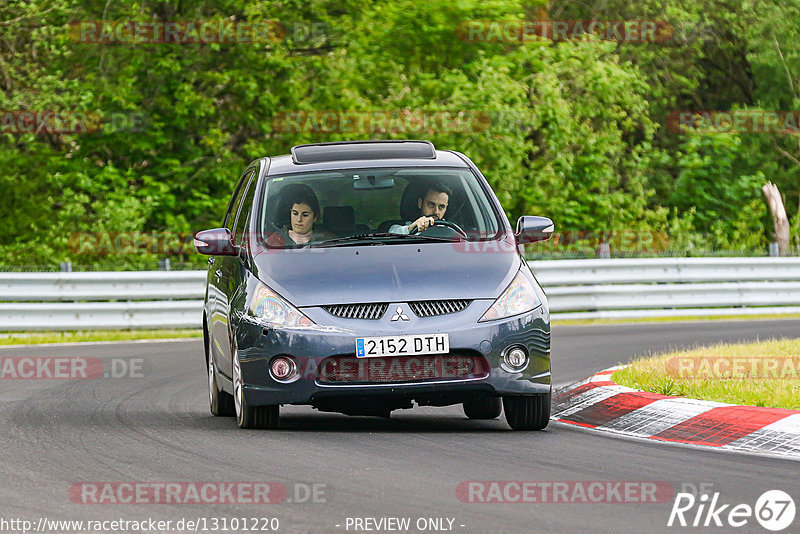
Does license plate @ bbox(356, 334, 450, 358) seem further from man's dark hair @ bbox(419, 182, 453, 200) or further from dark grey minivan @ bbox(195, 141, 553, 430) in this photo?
A: man's dark hair @ bbox(419, 182, 453, 200)

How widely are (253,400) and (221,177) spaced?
21178 millimetres

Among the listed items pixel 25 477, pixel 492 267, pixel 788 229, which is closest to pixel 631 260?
pixel 788 229

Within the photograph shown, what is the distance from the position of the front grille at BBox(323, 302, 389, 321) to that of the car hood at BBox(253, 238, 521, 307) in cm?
3

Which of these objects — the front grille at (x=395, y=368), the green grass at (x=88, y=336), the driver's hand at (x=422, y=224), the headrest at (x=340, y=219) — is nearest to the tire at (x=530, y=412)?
the front grille at (x=395, y=368)

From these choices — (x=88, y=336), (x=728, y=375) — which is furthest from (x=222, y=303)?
(x=88, y=336)

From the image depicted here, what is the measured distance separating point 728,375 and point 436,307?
9.13 ft

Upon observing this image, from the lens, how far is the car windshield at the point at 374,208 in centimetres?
957

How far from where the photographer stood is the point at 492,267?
29.7 ft

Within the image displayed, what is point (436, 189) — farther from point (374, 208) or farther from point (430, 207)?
point (374, 208)

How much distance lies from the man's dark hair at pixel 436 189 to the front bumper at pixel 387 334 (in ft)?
4.40

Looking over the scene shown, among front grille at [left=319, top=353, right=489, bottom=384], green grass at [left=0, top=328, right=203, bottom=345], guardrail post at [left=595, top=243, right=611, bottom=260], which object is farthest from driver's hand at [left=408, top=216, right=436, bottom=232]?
guardrail post at [left=595, top=243, right=611, bottom=260]

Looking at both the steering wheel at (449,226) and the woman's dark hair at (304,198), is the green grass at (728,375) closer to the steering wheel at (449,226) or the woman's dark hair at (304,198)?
the steering wheel at (449,226)

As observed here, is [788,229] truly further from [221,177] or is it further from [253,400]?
[253,400]

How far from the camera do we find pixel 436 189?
9.98 metres
